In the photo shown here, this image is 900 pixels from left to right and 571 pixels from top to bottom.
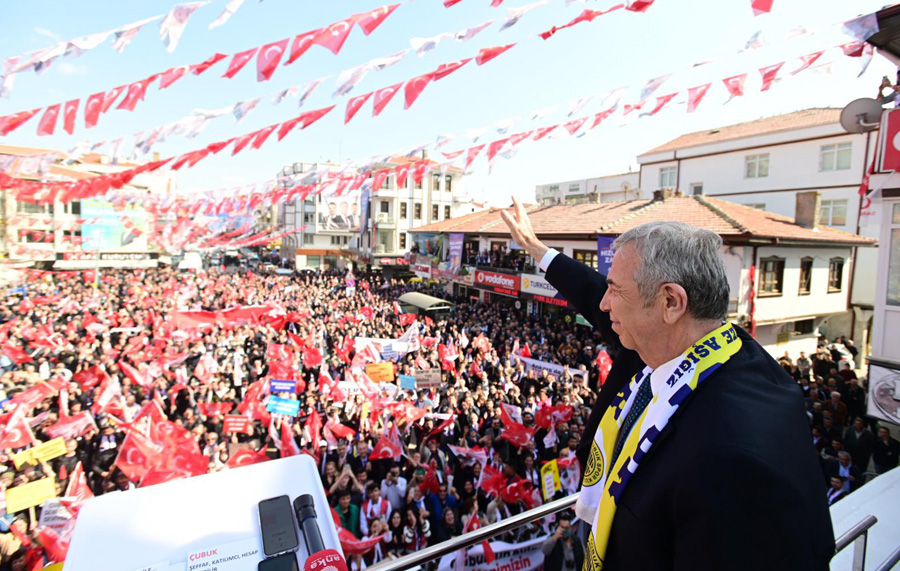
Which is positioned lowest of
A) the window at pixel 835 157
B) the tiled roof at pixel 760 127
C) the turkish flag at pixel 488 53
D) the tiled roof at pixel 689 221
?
the tiled roof at pixel 689 221

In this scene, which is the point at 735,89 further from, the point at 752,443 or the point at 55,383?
the point at 55,383

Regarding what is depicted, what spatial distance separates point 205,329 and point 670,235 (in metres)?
16.8

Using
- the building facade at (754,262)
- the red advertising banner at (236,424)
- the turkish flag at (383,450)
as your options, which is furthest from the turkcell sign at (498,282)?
the red advertising banner at (236,424)

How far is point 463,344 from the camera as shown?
14953 mm

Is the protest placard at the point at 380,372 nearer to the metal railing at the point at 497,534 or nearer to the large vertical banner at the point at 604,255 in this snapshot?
the large vertical banner at the point at 604,255

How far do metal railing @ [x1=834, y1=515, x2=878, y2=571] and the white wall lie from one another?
658 inches

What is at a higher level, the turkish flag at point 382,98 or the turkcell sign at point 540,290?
the turkish flag at point 382,98

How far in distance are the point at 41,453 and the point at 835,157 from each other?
31.8m

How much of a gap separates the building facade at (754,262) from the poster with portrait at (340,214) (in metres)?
8.53

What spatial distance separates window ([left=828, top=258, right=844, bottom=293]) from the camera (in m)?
19.1

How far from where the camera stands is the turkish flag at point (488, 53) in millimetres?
5648

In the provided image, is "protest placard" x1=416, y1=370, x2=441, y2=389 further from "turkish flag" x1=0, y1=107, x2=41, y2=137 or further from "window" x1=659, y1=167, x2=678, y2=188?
"window" x1=659, y1=167, x2=678, y2=188

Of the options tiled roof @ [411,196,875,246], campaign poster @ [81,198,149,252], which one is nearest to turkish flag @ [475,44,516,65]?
tiled roof @ [411,196,875,246]

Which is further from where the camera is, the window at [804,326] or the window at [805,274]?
the window at [804,326]
